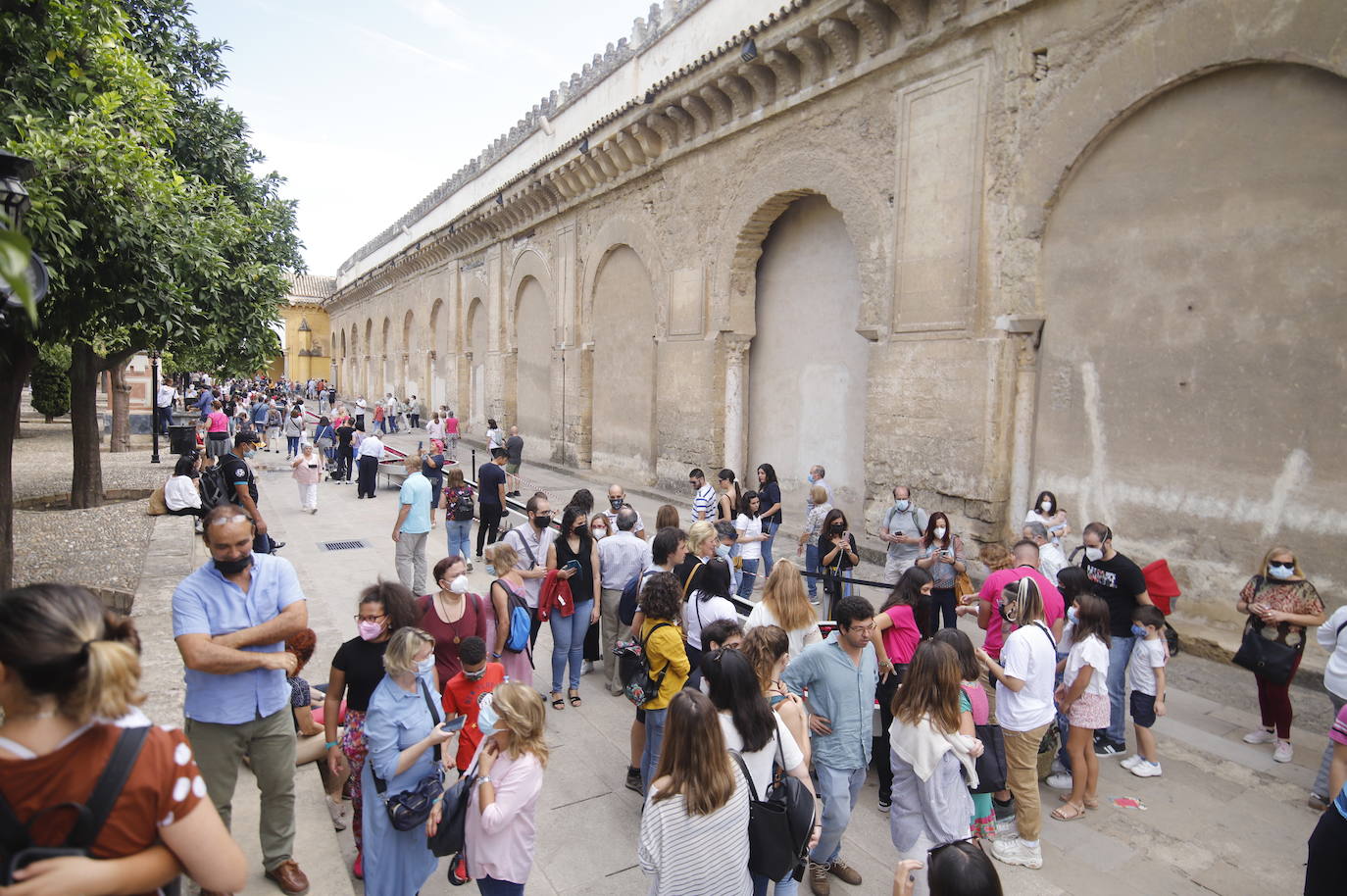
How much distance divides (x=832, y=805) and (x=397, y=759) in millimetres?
2120

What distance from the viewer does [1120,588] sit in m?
5.54

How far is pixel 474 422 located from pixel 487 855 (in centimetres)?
2368

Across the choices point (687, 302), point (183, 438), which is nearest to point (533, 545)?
point (687, 302)

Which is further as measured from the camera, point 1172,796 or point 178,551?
point 178,551

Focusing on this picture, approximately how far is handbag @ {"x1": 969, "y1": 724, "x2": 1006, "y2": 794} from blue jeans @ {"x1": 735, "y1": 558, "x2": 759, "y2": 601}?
15.3ft

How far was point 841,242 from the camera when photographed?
11.6 meters

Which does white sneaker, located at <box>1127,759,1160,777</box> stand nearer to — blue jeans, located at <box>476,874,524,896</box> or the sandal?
the sandal

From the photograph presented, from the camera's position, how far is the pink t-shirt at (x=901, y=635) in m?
4.73

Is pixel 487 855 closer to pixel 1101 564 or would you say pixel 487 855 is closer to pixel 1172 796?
pixel 1172 796

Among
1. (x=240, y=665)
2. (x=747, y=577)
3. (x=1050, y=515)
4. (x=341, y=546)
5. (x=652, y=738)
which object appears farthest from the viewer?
(x=341, y=546)

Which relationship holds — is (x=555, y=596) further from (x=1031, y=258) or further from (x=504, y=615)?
(x=1031, y=258)

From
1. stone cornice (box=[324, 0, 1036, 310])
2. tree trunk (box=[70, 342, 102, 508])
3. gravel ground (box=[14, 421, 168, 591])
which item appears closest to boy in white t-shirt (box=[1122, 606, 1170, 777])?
stone cornice (box=[324, 0, 1036, 310])

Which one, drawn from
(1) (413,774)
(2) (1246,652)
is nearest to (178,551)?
(1) (413,774)

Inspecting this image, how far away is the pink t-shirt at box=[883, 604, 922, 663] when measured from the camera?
4727 mm
